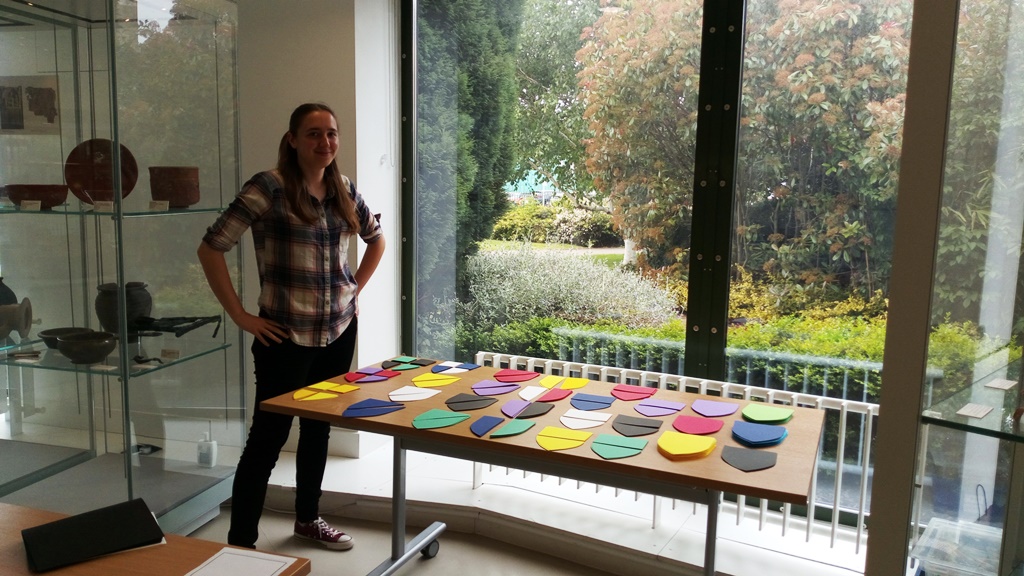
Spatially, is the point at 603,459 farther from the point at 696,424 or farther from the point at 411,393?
the point at 411,393

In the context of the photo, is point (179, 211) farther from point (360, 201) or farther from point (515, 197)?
point (515, 197)

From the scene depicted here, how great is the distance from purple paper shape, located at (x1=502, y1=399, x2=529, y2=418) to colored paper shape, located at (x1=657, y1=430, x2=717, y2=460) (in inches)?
17.2

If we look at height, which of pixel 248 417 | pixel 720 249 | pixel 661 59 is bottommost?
pixel 248 417

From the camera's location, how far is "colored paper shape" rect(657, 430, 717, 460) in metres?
1.91

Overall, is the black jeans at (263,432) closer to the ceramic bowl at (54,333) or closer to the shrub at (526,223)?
the ceramic bowl at (54,333)

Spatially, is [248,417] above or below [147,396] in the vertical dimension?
below

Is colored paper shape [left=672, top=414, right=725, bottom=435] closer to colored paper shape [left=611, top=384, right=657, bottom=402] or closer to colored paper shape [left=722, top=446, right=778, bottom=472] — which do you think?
colored paper shape [left=722, top=446, right=778, bottom=472]

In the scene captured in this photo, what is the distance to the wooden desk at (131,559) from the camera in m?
1.33

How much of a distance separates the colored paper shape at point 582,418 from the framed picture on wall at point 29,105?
6.45 ft

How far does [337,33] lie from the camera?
3527mm

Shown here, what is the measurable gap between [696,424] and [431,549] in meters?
1.36

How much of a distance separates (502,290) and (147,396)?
162cm

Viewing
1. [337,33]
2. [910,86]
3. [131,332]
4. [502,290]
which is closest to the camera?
[910,86]

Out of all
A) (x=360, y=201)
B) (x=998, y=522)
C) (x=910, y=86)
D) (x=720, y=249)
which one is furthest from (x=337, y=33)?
(x=998, y=522)
